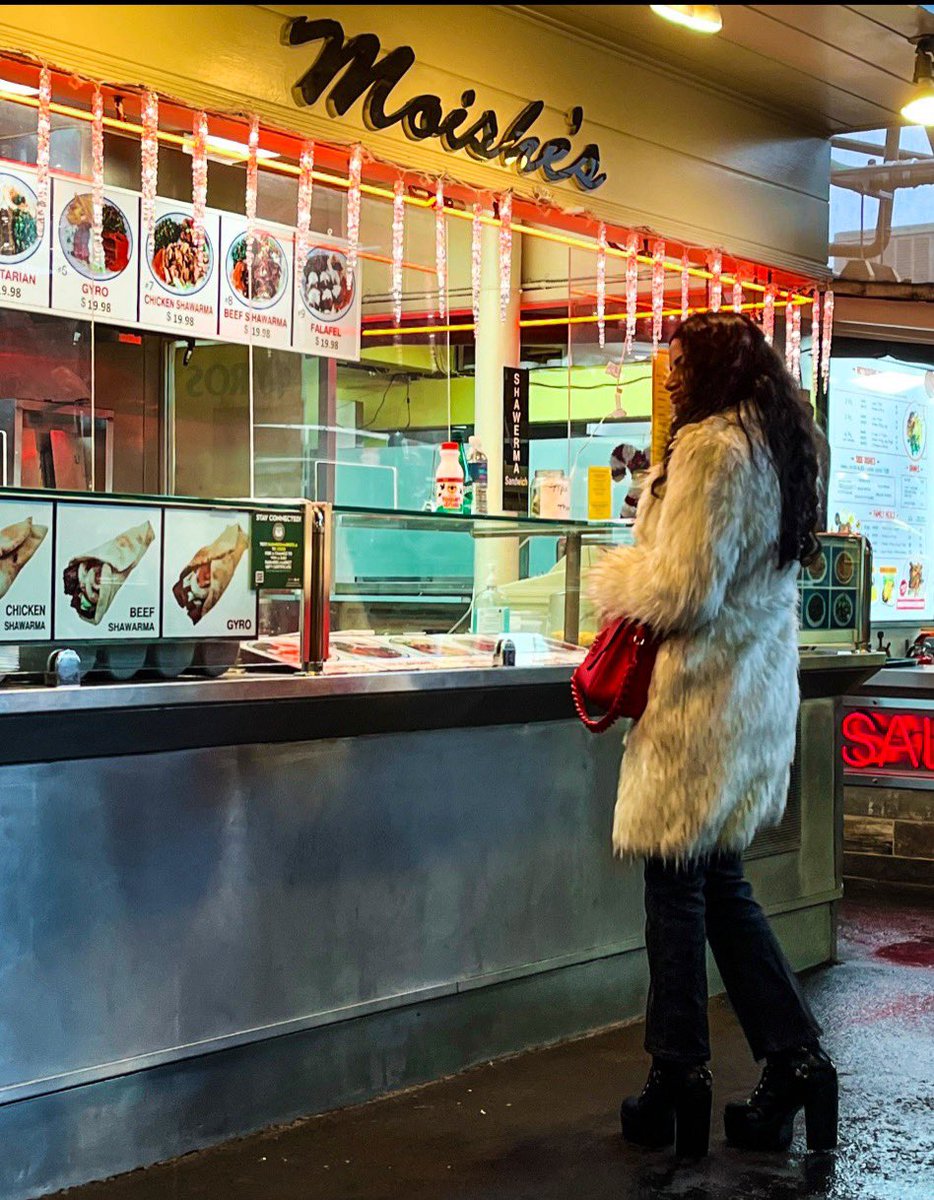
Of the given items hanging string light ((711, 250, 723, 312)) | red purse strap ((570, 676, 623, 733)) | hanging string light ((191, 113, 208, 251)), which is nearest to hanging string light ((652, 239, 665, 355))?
hanging string light ((711, 250, 723, 312))

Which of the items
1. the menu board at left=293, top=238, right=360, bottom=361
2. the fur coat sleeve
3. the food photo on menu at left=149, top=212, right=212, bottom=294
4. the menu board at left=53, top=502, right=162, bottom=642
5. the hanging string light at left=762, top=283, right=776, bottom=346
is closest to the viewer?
the menu board at left=53, top=502, right=162, bottom=642

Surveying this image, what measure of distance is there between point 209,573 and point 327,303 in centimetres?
244

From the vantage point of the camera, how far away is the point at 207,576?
11.7ft

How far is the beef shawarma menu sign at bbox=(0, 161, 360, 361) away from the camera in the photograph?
4832 mm

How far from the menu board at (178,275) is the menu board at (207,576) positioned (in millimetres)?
1842

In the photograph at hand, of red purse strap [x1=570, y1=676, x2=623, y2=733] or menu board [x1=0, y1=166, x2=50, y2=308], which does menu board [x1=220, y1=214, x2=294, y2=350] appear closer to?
menu board [x1=0, y1=166, x2=50, y2=308]

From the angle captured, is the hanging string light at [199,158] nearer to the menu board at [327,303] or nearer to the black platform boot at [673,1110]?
the menu board at [327,303]

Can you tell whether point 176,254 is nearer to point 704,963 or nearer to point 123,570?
point 123,570

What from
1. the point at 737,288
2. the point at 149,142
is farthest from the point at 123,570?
the point at 737,288

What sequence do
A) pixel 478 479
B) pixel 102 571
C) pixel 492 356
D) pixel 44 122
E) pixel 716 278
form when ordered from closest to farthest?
pixel 102 571 → pixel 44 122 → pixel 478 479 → pixel 716 278 → pixel 492 356

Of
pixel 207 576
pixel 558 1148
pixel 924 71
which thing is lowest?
pixel 558 1148

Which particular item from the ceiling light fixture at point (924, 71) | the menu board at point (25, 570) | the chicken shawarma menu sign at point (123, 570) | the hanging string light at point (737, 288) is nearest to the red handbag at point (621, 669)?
the chicken shawarma menu sign at point (123, 570)

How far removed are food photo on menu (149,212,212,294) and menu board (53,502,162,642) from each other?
77.0 inches

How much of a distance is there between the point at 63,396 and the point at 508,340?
231 cm
